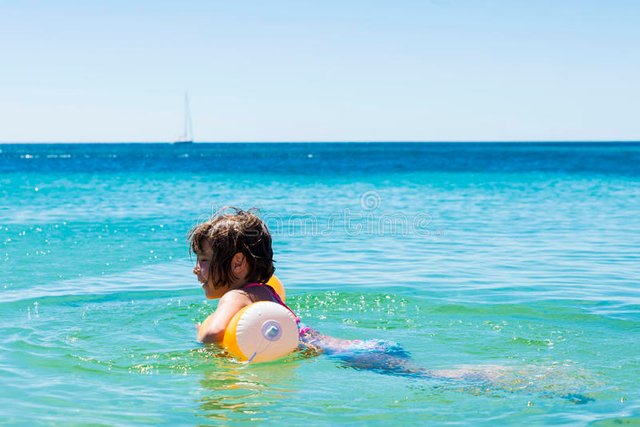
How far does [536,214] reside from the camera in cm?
1977

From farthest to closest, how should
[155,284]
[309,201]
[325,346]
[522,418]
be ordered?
[309,201] < [155,284] < [325,346] < [522,418]

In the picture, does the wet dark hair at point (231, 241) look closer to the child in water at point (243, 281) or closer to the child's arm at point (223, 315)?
the child in water at point (243, 281)

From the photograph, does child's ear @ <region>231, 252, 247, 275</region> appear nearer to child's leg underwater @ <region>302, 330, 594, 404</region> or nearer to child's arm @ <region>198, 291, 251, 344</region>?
child's arm @ <region>198, 291, 251, 344</region>

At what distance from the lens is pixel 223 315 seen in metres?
5.64

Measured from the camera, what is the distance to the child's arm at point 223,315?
5.63 meters

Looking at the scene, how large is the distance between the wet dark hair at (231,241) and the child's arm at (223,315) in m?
0.19

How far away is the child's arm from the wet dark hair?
0.19 meters

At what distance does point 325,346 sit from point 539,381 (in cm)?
159

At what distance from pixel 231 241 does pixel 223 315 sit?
20.9 inches

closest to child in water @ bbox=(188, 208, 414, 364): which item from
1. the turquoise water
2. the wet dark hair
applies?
the wet dark hair

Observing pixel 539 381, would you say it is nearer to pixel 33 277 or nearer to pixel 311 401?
pixel 311 401

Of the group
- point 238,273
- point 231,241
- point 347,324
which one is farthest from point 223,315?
point 347,324

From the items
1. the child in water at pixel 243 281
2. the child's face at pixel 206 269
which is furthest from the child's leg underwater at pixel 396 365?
the child's face at pixel 206 269

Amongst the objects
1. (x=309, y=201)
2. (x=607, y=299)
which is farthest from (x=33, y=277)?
(x=309, y=201)
